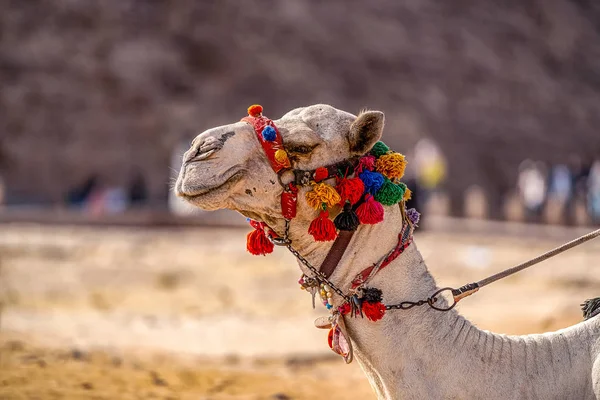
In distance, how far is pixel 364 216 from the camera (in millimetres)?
4098

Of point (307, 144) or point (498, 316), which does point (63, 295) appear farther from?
point (307, 144)

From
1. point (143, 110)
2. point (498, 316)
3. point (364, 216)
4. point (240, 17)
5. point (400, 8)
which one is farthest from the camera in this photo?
point (400, 8)

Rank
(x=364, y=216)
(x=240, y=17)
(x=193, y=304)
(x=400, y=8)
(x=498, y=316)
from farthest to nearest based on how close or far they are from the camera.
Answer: (x=400, y=8) → (x=240, y=17) → (x=193, y=304) → (x=498, y=316) → (x=364, y=216)

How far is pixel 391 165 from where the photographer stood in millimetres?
4277

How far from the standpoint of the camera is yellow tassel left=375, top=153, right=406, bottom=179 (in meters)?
4.26

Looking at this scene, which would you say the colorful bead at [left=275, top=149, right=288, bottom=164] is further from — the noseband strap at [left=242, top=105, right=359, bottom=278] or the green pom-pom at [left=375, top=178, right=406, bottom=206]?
the green pom-pom at [left=375, top=178, right=406, bottom=206]

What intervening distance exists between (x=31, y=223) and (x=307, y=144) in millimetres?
22321

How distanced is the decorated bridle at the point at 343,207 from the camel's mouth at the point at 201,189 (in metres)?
0.22

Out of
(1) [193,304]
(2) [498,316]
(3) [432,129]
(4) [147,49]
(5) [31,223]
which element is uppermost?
(4) [147,49]

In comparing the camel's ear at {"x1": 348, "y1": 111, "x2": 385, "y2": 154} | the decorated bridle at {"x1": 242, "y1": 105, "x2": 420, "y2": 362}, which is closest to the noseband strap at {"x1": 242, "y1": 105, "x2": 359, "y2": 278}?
the decorated bridle at {"x1": 242, "y1": 105, "x2": 420, "y2": 362}

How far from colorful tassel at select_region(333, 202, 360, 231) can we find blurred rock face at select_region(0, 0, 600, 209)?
108 feet

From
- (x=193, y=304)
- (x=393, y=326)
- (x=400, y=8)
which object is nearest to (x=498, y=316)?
(x=193, y=304)

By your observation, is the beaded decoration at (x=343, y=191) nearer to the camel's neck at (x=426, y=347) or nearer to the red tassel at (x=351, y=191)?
the red tassel at (x=351, y=191)

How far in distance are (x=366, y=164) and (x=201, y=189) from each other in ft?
2.80
